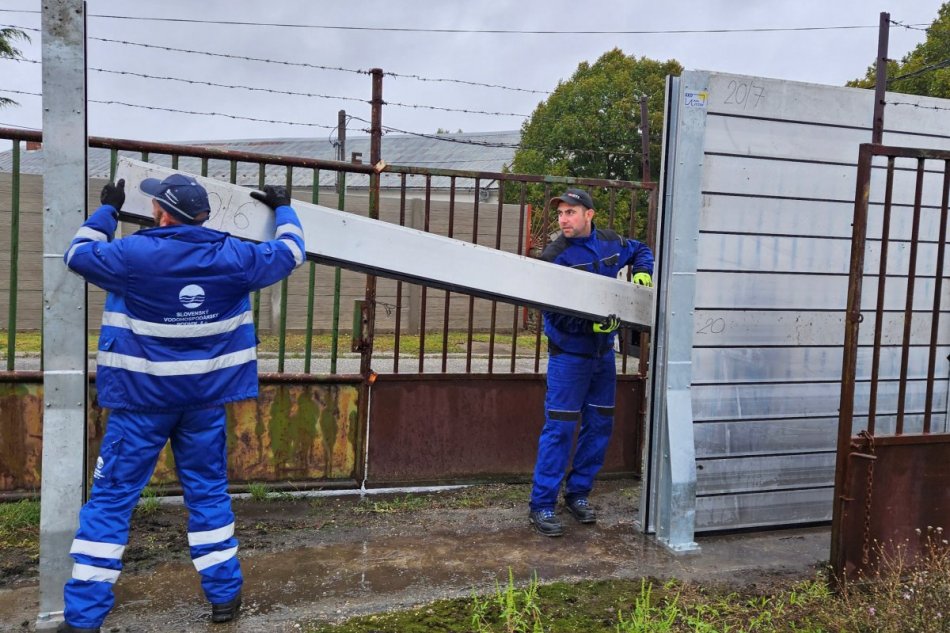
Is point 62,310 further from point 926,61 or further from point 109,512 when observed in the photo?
point 926,61

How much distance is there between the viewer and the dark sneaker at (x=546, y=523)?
4.56m

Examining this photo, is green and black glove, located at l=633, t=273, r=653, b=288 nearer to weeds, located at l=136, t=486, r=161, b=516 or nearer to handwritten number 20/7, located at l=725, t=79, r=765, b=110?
handwritten number 20/7, located at l=725, t=79, r=765, b=110

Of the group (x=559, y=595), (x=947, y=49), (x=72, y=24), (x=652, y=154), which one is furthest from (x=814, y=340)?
(x=947, y=49)

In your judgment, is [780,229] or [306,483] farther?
[306,483]

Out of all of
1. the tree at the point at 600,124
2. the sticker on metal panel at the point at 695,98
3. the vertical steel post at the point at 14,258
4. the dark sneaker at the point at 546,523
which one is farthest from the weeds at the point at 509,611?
the tree at the point at 600,124

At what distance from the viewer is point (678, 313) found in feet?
14.3

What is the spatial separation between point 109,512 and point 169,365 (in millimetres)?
624

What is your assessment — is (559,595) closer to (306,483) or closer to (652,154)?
(306,483)

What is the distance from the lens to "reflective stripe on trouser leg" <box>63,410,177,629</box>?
123 inches

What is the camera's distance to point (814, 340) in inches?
186

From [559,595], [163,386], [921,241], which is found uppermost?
[921,241]

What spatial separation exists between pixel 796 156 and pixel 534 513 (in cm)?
253

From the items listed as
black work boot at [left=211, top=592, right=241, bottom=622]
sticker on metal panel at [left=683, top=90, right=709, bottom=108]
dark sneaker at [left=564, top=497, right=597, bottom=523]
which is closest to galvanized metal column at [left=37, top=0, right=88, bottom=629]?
black work boot at [left=211, top=592, right=241, bottom=622]

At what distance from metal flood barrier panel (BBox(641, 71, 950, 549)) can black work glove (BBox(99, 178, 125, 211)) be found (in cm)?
270
